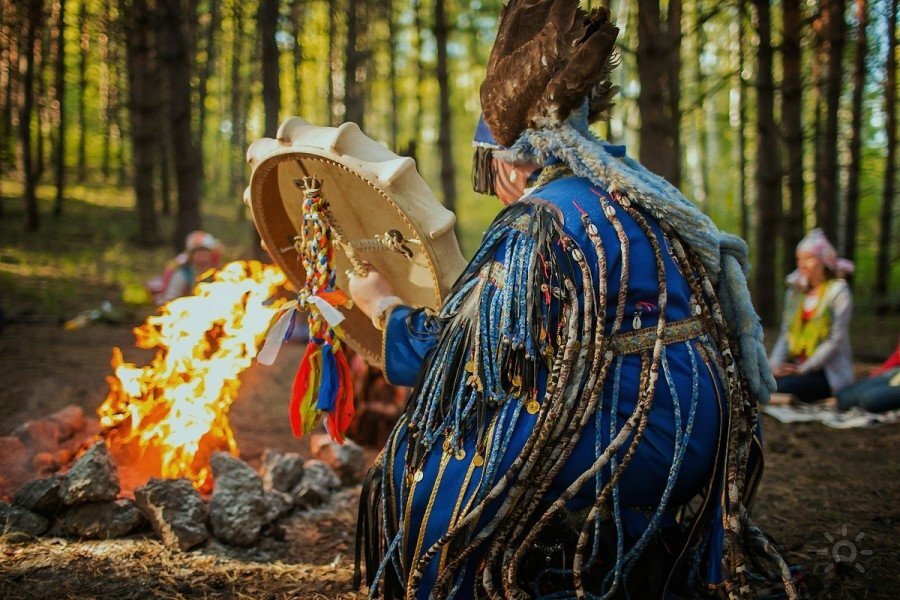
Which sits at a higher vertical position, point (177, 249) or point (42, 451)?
point (177, 249)

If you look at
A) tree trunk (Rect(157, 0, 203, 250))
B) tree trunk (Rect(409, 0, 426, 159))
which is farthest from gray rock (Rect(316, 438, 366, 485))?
tree trunk (Rect(409, 0, 426, 159))

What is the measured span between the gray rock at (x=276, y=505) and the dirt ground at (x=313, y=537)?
0.08 m

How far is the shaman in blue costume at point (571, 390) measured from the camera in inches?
77.8

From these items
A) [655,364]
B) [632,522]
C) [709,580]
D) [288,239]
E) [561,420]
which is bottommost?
[709,580]

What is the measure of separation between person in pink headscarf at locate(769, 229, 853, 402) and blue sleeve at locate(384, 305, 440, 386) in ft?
17.1

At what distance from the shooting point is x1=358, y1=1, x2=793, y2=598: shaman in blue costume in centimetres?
198

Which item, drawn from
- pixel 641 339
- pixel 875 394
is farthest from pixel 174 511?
pixel 875 394

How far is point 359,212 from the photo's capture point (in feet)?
8.86

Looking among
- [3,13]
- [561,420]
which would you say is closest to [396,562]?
[561,420]

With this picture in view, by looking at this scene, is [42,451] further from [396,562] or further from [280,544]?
[396,562]

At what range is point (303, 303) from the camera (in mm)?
2484

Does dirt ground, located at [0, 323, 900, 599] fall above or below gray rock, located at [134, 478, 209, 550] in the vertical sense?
below

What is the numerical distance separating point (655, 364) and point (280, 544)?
221 centimetres

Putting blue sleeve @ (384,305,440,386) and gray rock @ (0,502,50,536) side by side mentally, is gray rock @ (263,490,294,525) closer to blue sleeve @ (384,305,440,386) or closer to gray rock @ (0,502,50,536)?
gray rock @ (0,502,50,536)
